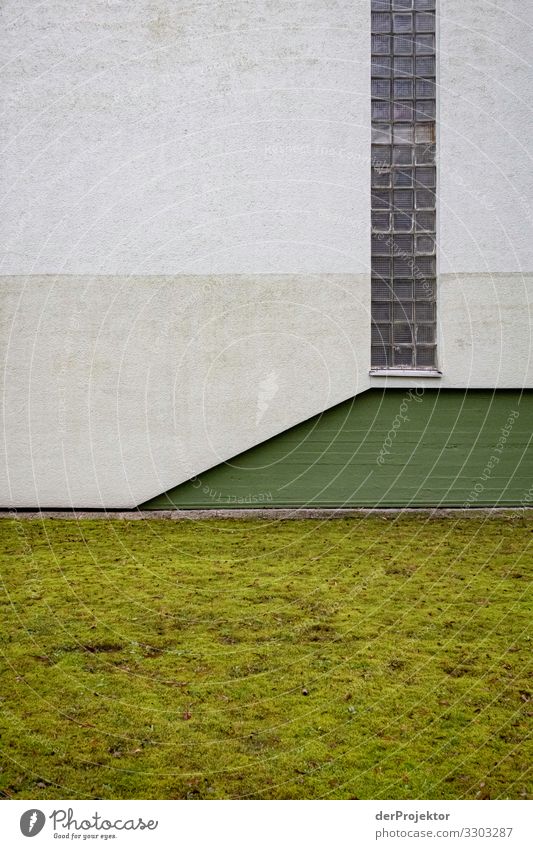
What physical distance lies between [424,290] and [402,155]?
185 centimetres

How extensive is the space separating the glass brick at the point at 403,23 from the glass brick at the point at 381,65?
16.1 inches

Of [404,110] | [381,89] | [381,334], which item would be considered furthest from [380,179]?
[381,334]

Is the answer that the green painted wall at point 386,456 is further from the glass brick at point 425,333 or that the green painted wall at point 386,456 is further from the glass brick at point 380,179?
the glass brick at point 380,179

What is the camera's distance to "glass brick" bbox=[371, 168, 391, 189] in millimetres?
9766

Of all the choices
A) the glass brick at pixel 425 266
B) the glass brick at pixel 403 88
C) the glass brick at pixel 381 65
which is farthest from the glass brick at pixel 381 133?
the glass brick at pixel 425 266

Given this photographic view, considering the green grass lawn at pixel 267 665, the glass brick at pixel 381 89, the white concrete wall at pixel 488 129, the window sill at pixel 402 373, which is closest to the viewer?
the green grass lawn at pixel 267 665

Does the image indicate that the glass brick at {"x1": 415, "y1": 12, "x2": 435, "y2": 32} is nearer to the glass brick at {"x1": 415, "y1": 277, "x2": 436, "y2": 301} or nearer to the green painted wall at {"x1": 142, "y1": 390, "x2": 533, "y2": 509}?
the glass brick at {"x1": 415, "y1": 277, "x2": 436, "y2": 301}

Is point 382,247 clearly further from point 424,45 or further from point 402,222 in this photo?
point 424,45

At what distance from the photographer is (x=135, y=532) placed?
9016mm

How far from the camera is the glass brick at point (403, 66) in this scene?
384 inches

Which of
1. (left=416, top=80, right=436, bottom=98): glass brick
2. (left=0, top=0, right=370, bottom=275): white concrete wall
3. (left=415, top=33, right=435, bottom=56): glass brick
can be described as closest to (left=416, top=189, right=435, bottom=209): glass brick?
(left=0, top=0, right=370, bottom=275): white concrete wall

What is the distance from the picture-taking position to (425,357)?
9.78m

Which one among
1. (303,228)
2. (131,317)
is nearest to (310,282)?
(303,228)

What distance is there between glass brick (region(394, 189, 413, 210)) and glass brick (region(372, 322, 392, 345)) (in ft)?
5.29
